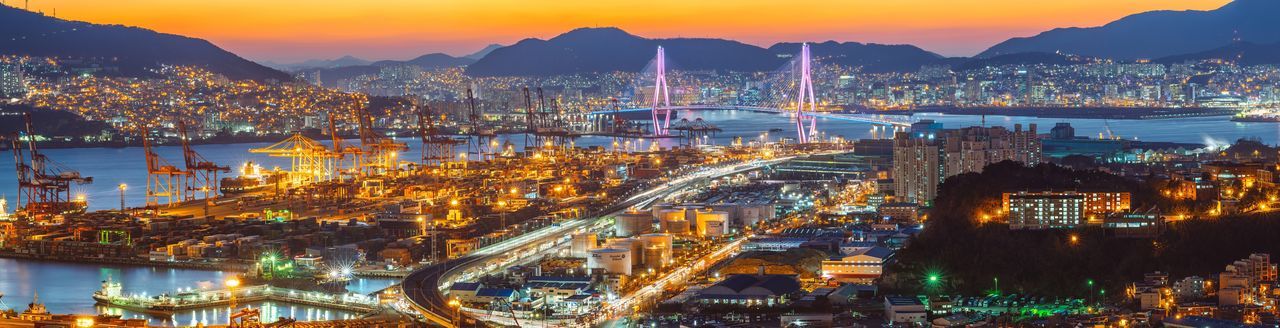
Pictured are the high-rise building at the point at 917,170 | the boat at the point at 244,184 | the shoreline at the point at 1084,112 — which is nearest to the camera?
the high-rise building at the point at 917,170

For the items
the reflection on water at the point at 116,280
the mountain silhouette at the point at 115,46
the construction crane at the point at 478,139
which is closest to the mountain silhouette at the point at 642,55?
the mountain silhouette at the point at 115,46

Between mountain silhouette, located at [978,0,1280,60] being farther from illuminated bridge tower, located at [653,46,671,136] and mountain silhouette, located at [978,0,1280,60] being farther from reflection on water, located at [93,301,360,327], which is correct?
reflection on water, located at [93,301,360,327]

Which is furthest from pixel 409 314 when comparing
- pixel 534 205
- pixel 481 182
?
pixel 481 182

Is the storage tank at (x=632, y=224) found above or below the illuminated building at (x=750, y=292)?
above

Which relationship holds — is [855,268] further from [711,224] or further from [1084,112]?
[1084,112]

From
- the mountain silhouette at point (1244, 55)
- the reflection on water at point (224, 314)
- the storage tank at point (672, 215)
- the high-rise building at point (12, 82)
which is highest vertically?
the mountain silhouette at point (1244, 55)

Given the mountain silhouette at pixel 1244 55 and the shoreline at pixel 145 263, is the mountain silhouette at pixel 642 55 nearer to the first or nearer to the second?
the mountain silhouette at pixel 1244 55

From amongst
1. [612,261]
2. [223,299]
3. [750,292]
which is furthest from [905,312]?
[223,299]
